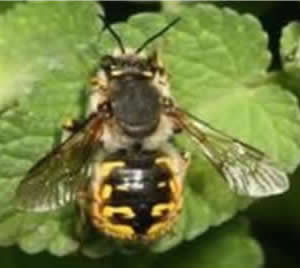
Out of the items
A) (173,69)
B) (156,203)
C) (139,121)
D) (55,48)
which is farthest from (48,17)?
(156,203)

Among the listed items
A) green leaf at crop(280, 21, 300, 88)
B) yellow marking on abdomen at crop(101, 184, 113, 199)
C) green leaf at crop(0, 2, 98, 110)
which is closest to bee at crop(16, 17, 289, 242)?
yellow marking on abdomen at crop(101, 184, 113, 199)

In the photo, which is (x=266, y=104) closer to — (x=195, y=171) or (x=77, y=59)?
(x=195, y=171)

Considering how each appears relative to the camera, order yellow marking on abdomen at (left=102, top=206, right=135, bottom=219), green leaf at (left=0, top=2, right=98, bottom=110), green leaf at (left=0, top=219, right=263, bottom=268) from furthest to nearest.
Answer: green leaf at (left=0, top=219, right=263, bottom=268), green leaf at (left=0, top=2, right=98, bottom=110), yellow marking on abdomen at (left=102, top=206, right=135, bottom=219)

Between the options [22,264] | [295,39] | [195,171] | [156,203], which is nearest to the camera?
[156,203]

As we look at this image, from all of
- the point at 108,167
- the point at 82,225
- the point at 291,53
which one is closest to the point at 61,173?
the point at 108,167

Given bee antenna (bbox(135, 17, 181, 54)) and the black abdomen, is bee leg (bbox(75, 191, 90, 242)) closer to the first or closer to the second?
the black abdomen

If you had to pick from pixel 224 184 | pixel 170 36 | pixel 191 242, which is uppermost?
pixel 170 36

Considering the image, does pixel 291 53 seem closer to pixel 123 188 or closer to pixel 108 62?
pixel 108 62
